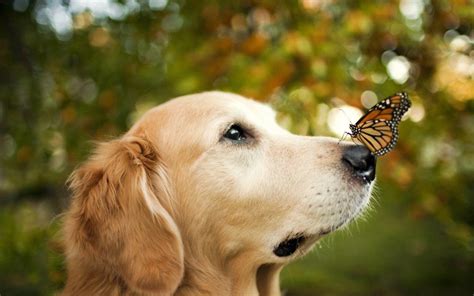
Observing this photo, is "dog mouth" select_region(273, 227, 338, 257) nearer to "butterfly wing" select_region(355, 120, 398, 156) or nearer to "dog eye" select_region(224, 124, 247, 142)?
"butterfly wing" select_region(355, 120, 398, 156)

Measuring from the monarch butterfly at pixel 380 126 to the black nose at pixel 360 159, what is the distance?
42 mm

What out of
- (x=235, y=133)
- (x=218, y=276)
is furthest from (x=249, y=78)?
(x=218, y=276)

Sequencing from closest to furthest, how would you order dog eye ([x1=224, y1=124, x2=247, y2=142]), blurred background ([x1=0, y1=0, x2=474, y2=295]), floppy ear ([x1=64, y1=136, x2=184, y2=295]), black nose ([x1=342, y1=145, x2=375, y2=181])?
floppy ear ([x1=64, y1=136, x2=184, y2=295]) → black nose ([x1=342, y1=145, x2=375, y2=181]) → dog eye ([x1=224, y1=124, x2=247, y2=142]) → blurred background ([x1=0, y1=0, x2=474, y2=295])

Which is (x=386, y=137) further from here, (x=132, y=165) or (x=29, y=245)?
(x=29, y=245)

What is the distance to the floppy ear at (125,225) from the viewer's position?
244 cm

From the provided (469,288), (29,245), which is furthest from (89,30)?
(469,288)

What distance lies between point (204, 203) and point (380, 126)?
0.92m

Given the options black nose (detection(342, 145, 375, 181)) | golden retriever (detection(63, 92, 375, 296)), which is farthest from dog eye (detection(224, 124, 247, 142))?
black nose (detection(342, 145, 375, 181))

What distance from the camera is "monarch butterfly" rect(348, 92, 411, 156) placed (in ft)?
8.70

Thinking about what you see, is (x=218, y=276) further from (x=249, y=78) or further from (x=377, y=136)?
(x=249, y=78)

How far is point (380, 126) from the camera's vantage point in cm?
267

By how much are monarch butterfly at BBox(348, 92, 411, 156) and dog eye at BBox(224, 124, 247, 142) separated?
0.55 metres

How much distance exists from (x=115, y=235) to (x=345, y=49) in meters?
2.33

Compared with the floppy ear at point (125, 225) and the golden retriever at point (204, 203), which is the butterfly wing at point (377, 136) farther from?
the floppy ear at point (125, 225)
